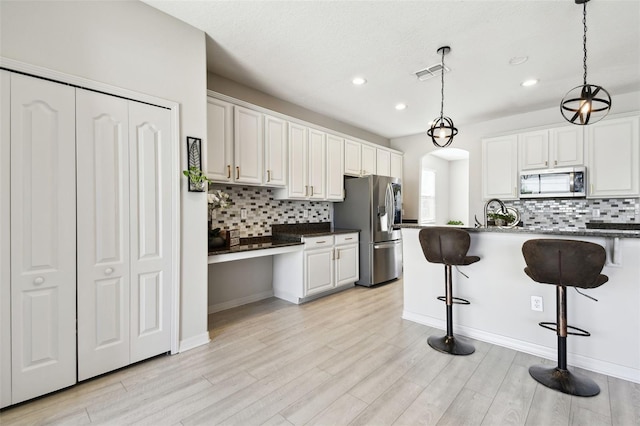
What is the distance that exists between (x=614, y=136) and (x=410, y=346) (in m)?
3.92

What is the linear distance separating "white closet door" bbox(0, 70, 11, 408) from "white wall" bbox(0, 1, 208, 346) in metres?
0.31

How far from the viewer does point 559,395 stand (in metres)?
1.86

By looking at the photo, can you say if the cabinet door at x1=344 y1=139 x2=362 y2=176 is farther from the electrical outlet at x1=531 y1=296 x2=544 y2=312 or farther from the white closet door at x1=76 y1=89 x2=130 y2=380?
the white closet door at x1=76 y1=89 x2=130 y2=380

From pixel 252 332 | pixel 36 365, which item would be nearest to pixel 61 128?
pixel 36 365

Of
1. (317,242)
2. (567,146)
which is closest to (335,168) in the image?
(317,242)

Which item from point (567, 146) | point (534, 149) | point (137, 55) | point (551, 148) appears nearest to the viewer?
point (137, 55)

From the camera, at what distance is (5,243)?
66.6 inches

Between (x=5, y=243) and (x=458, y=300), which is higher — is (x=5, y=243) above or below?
above

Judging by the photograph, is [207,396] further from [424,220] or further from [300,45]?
[424,220]

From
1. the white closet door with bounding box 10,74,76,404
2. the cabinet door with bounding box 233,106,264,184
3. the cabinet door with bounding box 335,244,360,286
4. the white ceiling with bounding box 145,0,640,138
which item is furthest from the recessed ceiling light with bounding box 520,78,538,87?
the white closet door with bounding box 10,74,76,404

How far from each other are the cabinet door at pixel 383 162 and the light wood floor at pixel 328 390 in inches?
130

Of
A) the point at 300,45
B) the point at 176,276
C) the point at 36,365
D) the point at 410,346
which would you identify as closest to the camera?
the point at 36,365

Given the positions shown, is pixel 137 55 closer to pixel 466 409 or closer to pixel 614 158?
pixel 466 409

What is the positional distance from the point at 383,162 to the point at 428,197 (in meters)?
2.73
